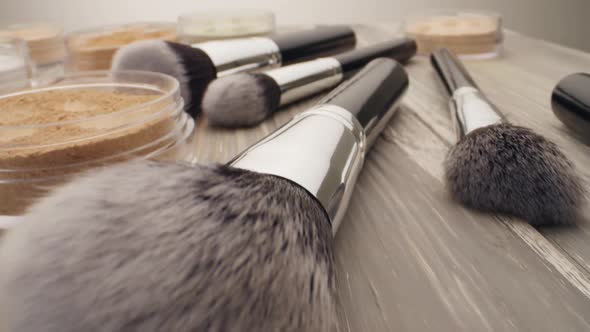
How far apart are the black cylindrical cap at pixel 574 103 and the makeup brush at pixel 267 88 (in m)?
0.33

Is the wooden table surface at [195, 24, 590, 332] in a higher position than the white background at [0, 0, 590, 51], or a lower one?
lower

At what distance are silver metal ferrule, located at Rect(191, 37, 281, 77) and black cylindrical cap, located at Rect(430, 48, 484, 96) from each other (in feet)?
0.92

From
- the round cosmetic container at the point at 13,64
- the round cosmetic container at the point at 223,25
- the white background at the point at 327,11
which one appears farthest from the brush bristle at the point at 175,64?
the white background at the point at 327,11

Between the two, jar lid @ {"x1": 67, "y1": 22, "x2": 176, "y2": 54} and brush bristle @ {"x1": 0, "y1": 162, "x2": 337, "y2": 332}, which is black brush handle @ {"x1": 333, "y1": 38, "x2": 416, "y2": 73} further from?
brush bristle @ {"x1": 0, "y1": 162, "x2": 337, "y2": 332}

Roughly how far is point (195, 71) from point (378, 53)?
0.37m

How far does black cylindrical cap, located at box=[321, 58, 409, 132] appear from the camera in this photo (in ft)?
1.63

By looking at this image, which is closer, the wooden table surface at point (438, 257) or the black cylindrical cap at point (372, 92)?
the wooden table surface at point (438, 257)

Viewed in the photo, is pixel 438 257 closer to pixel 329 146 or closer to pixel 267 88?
pixel 329 146

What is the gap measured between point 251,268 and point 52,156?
0.26 m

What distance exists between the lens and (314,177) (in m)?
0.33

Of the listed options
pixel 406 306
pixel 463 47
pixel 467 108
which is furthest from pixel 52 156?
pixel 463 47

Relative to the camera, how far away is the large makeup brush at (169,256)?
0.66ft

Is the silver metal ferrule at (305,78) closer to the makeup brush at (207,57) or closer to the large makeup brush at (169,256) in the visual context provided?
the makeup brush at (207,57)

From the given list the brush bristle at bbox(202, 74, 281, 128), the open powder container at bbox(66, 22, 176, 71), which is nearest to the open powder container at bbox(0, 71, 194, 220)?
the brush bristle at bbox(202, 74, 281, 128)
